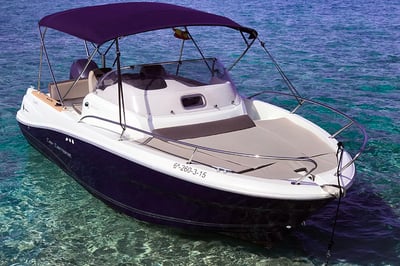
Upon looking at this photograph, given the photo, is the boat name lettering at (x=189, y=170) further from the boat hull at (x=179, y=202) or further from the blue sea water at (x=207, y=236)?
the blue sea water at (x=207, y=236)

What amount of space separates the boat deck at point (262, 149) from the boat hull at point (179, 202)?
1.10 feet

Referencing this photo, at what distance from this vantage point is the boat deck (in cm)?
536

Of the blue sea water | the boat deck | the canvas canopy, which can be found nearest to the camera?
the boat deck

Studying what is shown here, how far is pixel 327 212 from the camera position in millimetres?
6695

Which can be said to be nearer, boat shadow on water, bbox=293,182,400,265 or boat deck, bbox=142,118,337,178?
boat deck, bbox=142,118,337,178

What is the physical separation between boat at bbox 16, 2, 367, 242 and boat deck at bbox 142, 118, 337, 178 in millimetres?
12

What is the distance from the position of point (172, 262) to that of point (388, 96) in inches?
296

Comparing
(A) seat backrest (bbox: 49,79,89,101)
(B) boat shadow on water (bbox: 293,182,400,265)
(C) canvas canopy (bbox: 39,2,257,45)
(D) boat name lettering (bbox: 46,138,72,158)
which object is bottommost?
(B) boat shadow on water (bbox: 293,182,400,265)

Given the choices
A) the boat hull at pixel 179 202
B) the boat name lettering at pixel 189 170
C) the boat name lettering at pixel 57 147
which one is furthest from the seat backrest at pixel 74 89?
the boat name lettering at pixel 189 170

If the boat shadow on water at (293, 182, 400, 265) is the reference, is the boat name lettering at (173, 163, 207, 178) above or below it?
above

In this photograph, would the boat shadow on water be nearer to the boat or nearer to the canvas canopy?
the boat

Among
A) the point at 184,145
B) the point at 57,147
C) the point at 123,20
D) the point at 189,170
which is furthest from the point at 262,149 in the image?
the point at 57,147

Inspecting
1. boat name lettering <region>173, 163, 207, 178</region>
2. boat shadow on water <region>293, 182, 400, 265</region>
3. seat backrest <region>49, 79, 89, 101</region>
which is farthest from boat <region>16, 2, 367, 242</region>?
boat shadow on water <region>293, 182, 400, 265</region>

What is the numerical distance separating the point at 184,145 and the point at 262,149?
2.83ft
